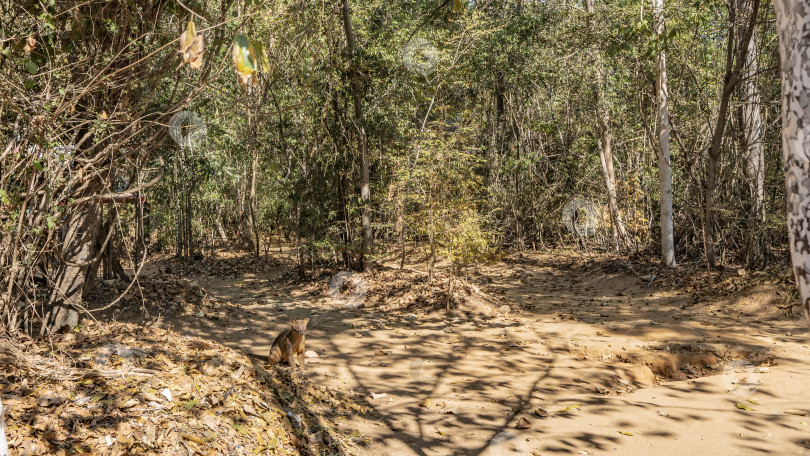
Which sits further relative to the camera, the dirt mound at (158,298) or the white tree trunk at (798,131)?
the dirt mound at (158,298)

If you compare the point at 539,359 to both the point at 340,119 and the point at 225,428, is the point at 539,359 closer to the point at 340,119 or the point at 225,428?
the point at 225,428

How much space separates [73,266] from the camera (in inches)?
216

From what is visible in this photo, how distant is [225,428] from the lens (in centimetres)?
372

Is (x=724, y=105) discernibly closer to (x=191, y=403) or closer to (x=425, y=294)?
(x=425, y=294)

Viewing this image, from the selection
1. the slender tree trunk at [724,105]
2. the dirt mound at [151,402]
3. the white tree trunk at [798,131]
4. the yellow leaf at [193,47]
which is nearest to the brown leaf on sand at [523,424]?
the dirt mound at [151,402]

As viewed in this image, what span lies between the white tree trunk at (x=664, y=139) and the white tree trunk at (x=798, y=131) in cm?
988

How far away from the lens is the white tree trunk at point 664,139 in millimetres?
11058

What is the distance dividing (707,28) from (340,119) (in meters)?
7.41

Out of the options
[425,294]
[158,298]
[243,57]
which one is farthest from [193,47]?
[425,294]

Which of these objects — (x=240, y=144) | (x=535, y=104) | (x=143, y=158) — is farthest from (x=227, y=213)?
(x=143, y=158)

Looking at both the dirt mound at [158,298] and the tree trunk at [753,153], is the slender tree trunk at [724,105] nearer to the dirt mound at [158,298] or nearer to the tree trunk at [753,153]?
the tree trunk at [753,153]

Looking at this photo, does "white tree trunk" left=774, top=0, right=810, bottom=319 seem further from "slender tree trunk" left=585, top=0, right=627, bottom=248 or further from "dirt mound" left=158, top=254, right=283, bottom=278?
"dirt mound" left=158, top=254, right=283, bottom=278

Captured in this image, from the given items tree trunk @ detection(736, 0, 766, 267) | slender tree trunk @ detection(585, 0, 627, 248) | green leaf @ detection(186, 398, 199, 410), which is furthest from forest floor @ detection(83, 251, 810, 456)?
slender tree trunk @ detection(585, 0, 627, 248)

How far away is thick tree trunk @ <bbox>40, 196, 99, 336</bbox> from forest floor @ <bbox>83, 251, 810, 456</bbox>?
32.7 inches
